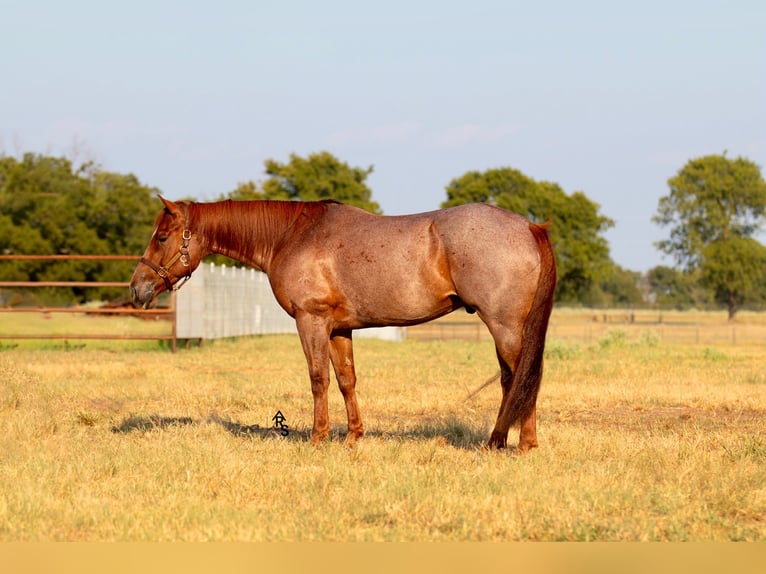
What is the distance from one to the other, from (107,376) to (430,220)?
8.71m

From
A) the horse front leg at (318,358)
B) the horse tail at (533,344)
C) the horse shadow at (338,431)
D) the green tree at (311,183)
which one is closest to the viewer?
the horse tail at (533,344)

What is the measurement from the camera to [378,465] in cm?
721

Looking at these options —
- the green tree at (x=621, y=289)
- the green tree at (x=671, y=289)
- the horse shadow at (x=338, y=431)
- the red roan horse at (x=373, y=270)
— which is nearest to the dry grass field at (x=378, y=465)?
the horse shadow at (x=338, y=431)

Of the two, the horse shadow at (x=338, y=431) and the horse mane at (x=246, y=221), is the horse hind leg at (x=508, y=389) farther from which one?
the horse mane at (x=246, y=221)

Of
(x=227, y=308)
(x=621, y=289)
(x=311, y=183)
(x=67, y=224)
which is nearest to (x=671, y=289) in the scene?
(x=621, y=289)

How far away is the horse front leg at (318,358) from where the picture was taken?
839cm

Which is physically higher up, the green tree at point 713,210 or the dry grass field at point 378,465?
the green tree at point 713,210

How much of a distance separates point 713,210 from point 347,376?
Result: 220ft

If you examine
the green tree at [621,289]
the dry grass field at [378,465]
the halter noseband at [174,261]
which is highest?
the green tree at [621,289]

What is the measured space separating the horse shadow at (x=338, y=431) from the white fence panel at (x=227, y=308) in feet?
37.2

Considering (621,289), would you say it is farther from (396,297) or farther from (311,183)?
(396,297)

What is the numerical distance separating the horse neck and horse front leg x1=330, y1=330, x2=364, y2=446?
969 mm

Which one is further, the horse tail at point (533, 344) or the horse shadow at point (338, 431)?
the horse shadow at point (338, 431)

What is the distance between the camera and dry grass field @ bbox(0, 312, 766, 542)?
5562 mm
